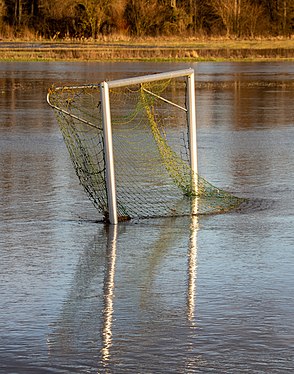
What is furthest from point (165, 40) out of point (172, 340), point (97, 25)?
point (172, 340)

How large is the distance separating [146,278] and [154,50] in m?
44.7

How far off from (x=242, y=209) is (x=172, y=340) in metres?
4.74

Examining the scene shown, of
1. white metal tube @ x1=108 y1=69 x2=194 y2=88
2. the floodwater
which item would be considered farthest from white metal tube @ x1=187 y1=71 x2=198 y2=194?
the floodwater

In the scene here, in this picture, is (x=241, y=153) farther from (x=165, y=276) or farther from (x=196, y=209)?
(x=165, y=276)

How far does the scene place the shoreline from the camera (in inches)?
1793

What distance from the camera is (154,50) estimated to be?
171 feet

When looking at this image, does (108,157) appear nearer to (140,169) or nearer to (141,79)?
(141,79)

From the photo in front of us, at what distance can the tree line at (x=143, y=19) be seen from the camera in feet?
218

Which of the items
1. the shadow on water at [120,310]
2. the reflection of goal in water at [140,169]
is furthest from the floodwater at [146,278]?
the reflection of goal in water at [140,169]

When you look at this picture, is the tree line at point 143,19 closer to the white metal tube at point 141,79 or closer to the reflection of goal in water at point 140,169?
the reflection of goal in water at point 140,169

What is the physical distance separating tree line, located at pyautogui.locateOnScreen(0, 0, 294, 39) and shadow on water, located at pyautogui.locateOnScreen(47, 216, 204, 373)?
184ft

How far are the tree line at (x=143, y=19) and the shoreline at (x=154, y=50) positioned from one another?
350 cm

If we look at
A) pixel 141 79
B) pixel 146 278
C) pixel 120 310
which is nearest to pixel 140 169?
pixel 141 79

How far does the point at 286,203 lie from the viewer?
1112 cm
